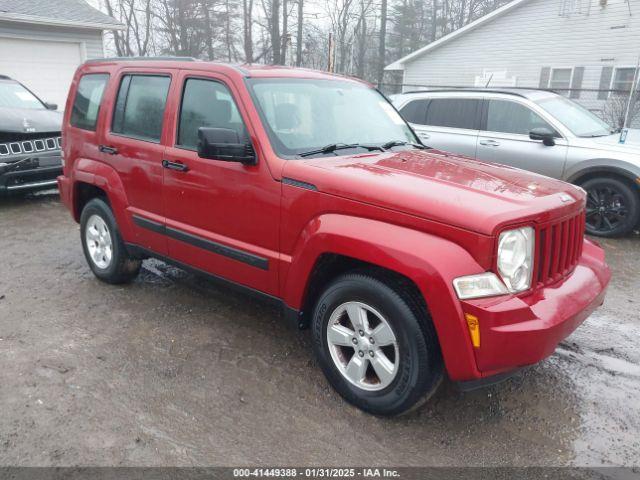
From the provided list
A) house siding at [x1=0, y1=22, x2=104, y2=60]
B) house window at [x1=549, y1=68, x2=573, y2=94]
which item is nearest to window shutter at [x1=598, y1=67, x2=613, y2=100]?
house window at [x1=549, y1=68, x2=573, y2=94]

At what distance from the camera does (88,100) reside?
182 inches

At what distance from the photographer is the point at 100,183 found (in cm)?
437

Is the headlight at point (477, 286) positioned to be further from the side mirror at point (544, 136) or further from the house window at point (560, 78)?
the house window at point (560, 78)

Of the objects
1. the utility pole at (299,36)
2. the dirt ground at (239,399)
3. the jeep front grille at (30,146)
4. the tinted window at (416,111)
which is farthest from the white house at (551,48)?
the dirt ground at (239,399)

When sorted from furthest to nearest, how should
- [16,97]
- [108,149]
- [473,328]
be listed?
[16,97] < [108,149] < [473,328]

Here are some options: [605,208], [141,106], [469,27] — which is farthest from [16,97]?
[469,27]

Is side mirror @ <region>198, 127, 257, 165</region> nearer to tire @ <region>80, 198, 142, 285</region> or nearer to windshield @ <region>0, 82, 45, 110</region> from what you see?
tire @ <region>80, 198, 142, 285</region>

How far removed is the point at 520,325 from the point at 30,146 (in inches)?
294

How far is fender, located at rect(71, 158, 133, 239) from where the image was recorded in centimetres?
423

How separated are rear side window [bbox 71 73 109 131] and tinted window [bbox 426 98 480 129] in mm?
5220

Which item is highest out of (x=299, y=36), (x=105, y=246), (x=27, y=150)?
(x=299, y=36)

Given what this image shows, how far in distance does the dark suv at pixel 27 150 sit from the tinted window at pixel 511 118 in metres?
6.52

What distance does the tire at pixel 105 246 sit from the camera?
14.7 feet

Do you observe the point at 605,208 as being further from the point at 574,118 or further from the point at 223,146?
the point at 223,146
